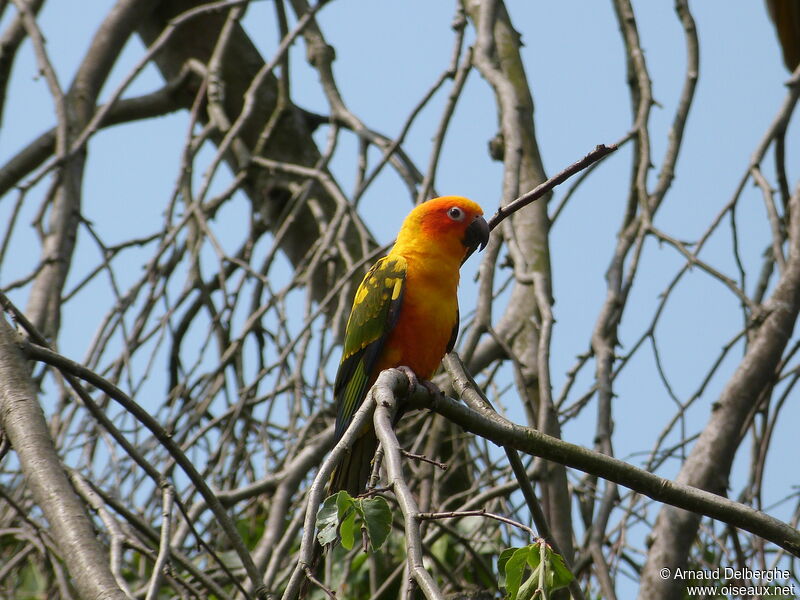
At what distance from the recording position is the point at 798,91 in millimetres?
4453

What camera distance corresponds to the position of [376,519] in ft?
5.88

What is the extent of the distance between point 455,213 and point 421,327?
54 centimetres

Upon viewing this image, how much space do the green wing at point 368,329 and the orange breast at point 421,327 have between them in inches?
1.3

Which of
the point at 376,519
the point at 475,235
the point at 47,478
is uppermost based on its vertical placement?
the point at 475,235

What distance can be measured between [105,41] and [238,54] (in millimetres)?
943

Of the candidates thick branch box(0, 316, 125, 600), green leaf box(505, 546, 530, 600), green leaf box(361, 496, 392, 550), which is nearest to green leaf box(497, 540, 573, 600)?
green leaf box(505, 546, 530, 600)

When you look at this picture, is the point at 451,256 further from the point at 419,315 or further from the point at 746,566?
the point at 746,566

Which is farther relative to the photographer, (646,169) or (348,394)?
(646,169)

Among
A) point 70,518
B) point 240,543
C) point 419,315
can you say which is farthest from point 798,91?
point 70,518

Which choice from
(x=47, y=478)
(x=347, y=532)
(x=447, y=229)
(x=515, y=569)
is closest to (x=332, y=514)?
(x=347, y=532)

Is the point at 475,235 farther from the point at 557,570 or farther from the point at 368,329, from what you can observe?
the point at 557,570

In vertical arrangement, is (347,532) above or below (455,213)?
below

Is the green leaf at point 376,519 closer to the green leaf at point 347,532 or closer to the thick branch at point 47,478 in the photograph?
the green leaf at point 347,532

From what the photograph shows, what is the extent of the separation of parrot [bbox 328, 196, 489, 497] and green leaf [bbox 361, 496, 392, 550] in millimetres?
1604
